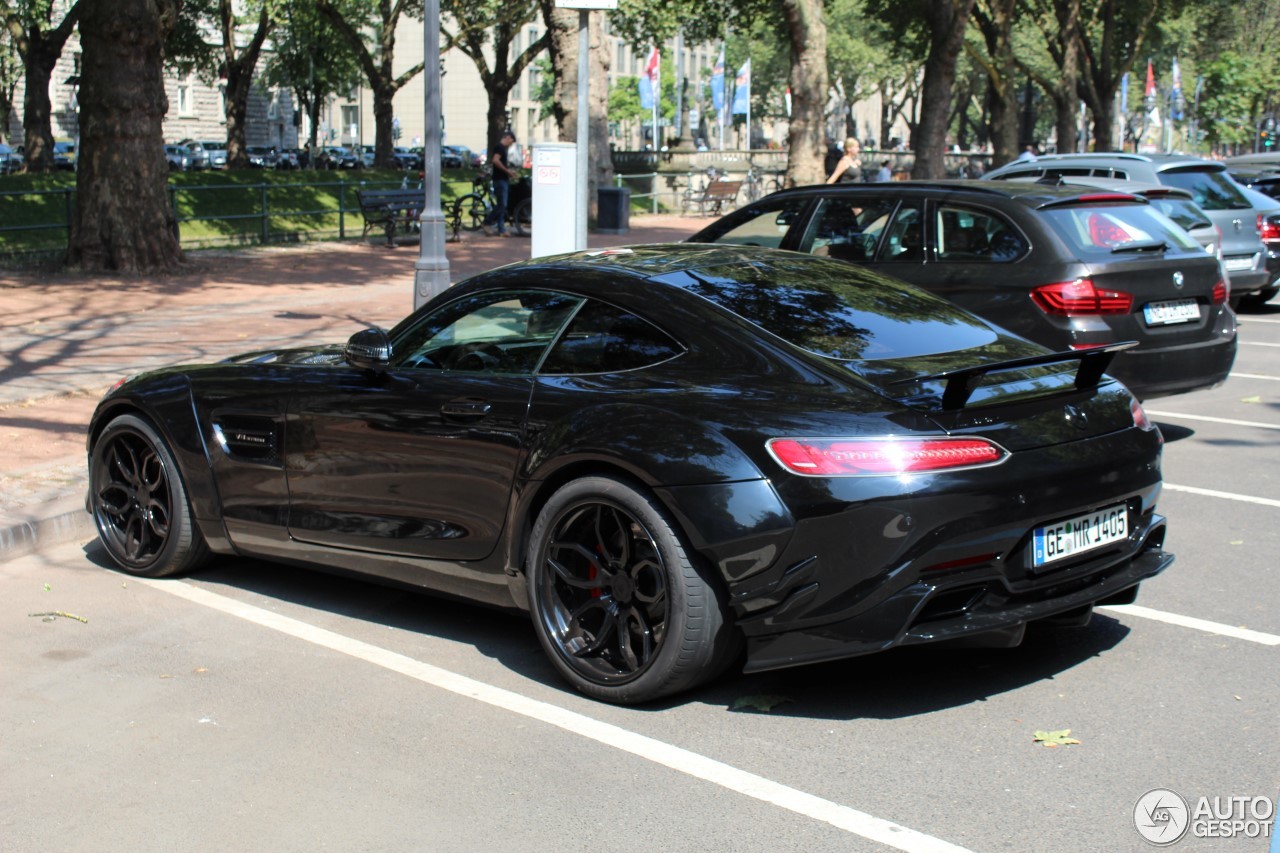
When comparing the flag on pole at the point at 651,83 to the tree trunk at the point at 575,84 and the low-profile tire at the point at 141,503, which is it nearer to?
the tree trunk at the point at 575,84

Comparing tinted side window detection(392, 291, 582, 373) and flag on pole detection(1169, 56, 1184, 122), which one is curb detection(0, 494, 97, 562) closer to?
tinted side window detection(392, 291, 582, 373)

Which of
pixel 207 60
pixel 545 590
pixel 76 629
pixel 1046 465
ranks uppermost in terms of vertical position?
pixel 207 60

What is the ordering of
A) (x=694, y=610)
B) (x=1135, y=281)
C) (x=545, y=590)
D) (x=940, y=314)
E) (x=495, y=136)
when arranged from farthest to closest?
(x=495, y=136) → (x=1135, y=281) → (x=940, y=314) → (x=545, y=590) → (x=694, y=610)

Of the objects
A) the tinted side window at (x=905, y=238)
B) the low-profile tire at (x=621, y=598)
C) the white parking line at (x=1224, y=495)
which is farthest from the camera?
the tinted side window at (x=905, y=238)

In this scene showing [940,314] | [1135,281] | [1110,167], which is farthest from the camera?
[1110,167]

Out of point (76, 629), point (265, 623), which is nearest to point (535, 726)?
point (265, 623)

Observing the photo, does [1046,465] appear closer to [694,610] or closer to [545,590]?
[694,610]

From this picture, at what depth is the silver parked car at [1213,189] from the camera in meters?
15.5

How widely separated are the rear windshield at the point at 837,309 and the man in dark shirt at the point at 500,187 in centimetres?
2019

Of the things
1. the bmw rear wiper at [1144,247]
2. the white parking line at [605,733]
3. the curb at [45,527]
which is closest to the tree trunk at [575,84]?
the bmw rear wiper at [1144,247]

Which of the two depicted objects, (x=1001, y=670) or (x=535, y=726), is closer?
(x=535, y=726)

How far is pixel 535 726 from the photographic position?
14.9 ft

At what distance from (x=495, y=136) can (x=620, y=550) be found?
160 ft

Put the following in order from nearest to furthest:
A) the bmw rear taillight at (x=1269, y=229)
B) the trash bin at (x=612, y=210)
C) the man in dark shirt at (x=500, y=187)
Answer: the bmw rear taillight at (x=1269, y=229) → the man in dark shirt at (x=500, y=187) → the trash bin at (x=612, y=210)
